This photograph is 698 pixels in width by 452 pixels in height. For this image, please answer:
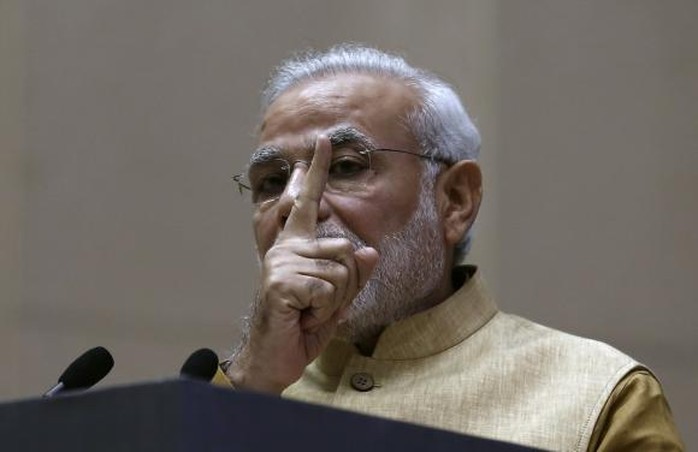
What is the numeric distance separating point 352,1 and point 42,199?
1157mm

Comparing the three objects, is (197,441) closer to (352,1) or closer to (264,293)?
(264,293)

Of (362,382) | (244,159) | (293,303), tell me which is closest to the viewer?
(293,303)

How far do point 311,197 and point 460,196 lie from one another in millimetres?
633

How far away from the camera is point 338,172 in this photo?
3318 millimetres

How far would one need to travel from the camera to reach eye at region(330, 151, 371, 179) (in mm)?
3314

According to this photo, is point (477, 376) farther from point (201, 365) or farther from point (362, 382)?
point (201, 365)

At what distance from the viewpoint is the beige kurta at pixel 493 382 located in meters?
2.90

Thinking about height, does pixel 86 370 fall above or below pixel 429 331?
above

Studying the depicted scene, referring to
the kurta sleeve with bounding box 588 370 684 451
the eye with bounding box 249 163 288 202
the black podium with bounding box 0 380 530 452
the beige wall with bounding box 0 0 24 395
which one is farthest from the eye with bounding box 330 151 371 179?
the beige wall with bounding box 0 0 24 395

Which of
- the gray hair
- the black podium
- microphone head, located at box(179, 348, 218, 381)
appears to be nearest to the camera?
the black podium

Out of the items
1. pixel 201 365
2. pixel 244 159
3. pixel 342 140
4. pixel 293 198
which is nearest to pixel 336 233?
pixel 293 198

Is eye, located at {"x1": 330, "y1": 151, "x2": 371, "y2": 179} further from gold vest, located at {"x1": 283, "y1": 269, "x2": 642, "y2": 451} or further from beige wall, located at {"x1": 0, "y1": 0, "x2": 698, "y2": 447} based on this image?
beige wall, located at {"x1": 0, "y1": 0, "x2": 698, "y2": 447}

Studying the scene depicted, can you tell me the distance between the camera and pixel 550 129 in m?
4.96

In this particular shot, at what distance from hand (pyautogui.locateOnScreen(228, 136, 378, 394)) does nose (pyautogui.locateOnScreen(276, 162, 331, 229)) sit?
0.27 m
